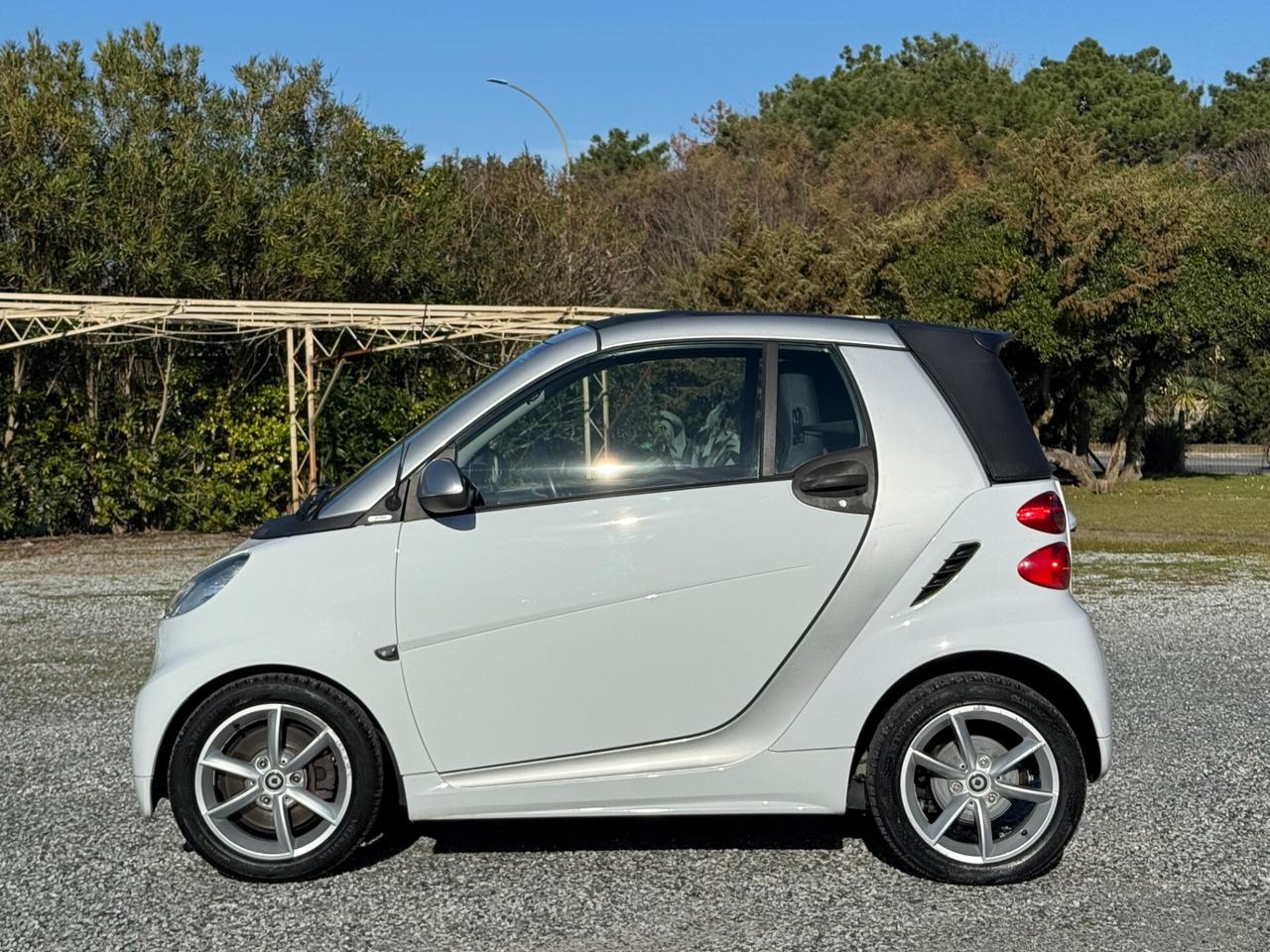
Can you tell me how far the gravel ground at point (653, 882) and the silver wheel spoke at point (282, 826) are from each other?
0.48 feet

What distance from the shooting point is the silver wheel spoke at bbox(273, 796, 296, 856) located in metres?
4.55

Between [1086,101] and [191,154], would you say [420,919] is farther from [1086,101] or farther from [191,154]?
[1086,101]

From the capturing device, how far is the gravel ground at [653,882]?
4.17 meters

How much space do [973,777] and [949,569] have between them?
68cm

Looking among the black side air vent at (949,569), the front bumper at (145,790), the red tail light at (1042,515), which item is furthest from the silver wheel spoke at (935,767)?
the front bumper at (145,790)

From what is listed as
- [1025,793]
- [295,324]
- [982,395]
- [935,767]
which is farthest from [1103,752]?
[295,324]

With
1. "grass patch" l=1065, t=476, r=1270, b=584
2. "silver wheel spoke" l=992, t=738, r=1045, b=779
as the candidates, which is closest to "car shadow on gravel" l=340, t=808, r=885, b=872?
"silver wheel spoke" l=992, t=738, r=1045, b=779

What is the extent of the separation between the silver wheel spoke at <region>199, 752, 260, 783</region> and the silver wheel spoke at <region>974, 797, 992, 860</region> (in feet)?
7.60

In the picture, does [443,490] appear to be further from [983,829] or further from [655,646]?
[983,829]

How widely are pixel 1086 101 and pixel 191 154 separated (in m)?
47.3

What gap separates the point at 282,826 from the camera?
456 centimetres

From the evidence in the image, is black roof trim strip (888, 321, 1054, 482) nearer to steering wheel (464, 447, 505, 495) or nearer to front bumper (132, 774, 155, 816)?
steering wheel (464, 447, 505, 495)

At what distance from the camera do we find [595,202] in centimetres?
3028

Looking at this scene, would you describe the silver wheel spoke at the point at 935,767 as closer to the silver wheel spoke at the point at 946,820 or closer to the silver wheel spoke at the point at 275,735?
the silver wheel spoke at the point at 946,820
